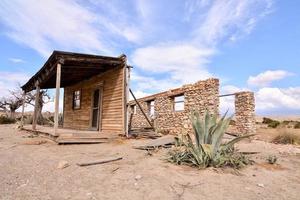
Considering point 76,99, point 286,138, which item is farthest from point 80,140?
point 286,138

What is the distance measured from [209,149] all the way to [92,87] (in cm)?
934

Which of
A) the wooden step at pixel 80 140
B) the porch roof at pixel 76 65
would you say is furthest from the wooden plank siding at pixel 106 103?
the wooden step at pixel 80 140

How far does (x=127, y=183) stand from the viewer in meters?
4.54

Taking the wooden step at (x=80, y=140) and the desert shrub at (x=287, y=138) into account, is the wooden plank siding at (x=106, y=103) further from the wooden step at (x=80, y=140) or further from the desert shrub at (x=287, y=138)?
the desert shrub at (x=287, y=138)

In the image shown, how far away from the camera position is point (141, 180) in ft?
15.3

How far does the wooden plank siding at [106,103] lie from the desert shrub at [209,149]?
506 centimetres

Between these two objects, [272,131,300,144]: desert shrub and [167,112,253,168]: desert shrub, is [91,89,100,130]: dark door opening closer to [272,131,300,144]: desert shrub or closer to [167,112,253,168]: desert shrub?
[167,112,253,168]: desert shrub

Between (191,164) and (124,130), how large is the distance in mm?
5270

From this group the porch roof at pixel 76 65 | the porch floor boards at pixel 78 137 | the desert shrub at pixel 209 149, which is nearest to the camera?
the desert shrub at pixel 209 149

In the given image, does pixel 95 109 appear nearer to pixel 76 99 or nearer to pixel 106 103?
pixel 106 103

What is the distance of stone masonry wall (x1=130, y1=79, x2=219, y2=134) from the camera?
1272 cm

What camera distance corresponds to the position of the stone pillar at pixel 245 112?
1398 centimetres

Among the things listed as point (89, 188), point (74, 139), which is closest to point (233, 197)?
point (89, 188)

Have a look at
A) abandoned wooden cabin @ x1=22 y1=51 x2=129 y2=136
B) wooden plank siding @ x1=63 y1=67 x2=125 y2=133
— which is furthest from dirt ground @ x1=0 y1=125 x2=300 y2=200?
wooden plank siding @ x1=63 y1=67 x2=125 y2=133
